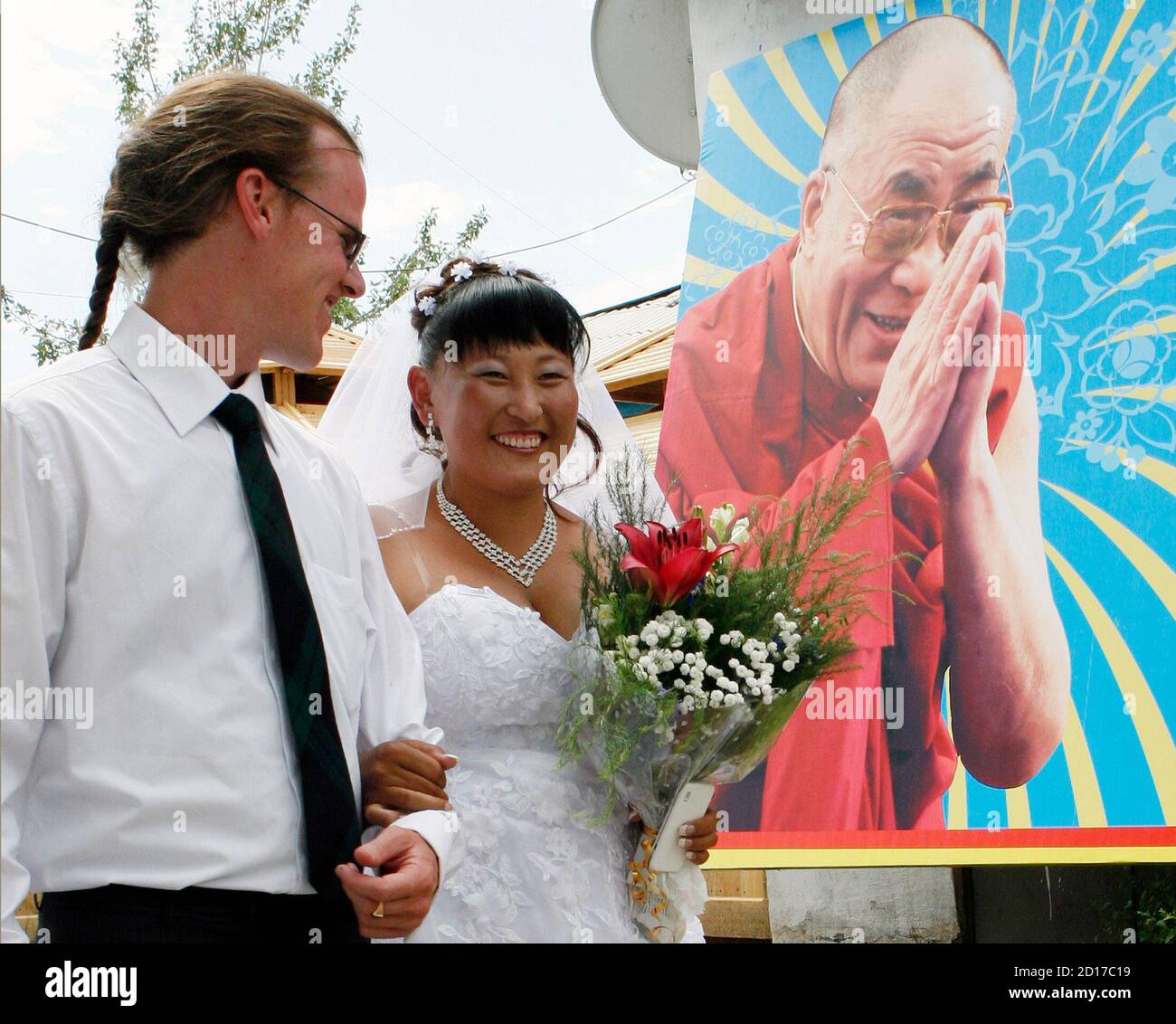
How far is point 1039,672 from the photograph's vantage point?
162 inches

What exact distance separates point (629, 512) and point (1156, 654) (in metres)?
2.23

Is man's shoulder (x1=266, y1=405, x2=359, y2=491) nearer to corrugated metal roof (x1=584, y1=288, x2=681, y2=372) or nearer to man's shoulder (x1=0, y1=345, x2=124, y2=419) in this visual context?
man's shoulder (x1=0, y1=345, x2=124, y2=419)

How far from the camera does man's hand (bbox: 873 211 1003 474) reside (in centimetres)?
442

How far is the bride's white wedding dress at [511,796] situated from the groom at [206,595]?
40 cm

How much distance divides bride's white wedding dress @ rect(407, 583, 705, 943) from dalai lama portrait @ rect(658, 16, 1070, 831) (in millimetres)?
1838

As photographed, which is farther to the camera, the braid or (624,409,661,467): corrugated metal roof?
(624,409,661,467): corrugated metal roof

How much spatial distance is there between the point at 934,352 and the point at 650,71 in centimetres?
297

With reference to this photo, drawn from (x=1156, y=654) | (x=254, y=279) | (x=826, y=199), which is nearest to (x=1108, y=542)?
(x=1156, y=654)

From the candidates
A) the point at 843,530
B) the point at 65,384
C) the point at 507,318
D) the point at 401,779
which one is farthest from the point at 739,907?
the point at 65,384

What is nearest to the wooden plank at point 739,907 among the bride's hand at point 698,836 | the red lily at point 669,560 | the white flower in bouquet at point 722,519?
the bride's hand at point 698,836

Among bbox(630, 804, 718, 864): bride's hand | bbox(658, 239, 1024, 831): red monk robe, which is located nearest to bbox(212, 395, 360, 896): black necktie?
bbox(630, 804, 718, 864): bride's hand

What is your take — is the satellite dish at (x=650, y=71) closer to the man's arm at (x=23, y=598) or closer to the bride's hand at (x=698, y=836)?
the bride's hand at (x=698, y=836)
